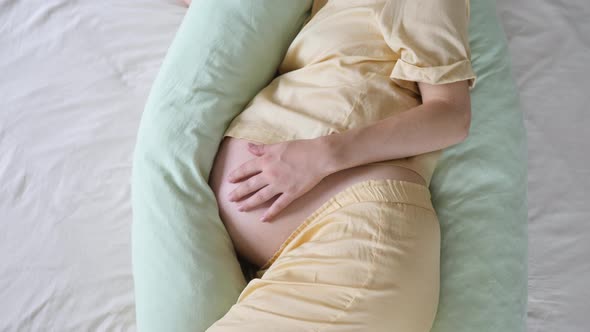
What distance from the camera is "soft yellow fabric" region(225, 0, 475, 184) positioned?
0.91m

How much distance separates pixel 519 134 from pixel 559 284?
26 cm

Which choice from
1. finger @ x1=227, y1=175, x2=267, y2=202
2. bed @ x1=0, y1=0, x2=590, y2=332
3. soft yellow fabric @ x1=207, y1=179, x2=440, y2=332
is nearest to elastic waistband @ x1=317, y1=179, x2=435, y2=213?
soft yellow fabric @ x1=207, y1=179, x2=440, y2=332

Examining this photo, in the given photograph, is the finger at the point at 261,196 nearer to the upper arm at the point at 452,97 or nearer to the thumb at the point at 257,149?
the thumb at the point at 257,149

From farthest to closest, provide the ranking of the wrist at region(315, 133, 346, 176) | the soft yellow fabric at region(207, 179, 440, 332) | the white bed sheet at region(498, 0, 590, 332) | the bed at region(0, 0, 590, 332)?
the white bed sheet at region(498, 0, 590, 332) < the bed at region(0, 0, 590, 332) < the wrist at region(315, 133, 346, 176) < the soft yellow fabric at region(207, 179, 440, 332)

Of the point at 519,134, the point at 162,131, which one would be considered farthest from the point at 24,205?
the point at 519,134

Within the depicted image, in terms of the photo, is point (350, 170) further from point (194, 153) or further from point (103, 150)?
point (103, 150)

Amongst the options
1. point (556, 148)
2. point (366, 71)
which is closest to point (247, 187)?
point (366, 71)

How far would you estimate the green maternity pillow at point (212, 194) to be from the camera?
2.92ft

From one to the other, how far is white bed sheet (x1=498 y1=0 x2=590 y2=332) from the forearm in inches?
13.8

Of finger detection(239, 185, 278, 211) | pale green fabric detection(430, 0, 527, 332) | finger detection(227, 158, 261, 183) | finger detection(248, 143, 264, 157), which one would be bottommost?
pale green fabric detection(430, 0, 527, 332)

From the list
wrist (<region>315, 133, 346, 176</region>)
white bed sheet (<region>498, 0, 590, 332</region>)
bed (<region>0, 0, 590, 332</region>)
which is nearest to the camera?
wrist (<region>315, 133, 346, 176</region>)

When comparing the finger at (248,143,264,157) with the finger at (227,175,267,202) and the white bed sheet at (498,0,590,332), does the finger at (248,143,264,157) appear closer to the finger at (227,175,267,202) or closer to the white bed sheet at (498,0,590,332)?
the finger at (227,175,267,202)

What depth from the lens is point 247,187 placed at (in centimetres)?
91

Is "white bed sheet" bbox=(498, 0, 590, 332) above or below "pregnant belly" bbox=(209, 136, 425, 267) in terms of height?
below
